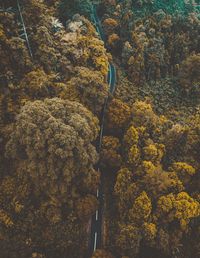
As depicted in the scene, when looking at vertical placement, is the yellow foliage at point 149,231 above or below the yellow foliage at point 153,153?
below

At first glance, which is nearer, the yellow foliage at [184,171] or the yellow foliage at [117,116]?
the yellow foliage at [184,171]

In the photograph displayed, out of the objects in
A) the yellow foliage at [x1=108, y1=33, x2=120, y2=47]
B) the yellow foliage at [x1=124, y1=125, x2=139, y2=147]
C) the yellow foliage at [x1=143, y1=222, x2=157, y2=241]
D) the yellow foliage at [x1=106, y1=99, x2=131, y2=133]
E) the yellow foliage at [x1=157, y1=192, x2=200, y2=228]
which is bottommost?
the yellow foliage at [x1=143, y1=222, x2=157, y2=241]

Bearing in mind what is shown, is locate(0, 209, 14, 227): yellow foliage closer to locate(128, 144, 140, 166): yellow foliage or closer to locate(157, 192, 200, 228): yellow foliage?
locate(128, 144, 140, 166): yellow foliage

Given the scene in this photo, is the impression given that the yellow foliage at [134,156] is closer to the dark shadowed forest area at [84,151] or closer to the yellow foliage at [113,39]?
the dark shadowed forest area at [84,151]

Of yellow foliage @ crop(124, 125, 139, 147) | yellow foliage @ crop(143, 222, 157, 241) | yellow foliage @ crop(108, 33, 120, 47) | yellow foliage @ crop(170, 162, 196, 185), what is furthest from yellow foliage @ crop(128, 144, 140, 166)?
yellow foliage @ crop(108, 33, 120, 47)

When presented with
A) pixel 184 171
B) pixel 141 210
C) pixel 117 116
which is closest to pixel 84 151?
pixel 141 210

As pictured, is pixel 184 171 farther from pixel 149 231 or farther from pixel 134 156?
pixel 149 231

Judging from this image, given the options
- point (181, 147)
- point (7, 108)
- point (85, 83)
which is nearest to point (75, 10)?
point (85, 83)

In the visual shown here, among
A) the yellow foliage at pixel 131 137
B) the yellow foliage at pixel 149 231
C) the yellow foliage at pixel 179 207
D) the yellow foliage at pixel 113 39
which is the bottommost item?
the yellow foliage at pixel 149 231

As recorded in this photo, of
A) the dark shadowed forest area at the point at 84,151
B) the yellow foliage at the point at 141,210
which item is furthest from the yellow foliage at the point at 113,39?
the yellow foliage at the point at 141,210

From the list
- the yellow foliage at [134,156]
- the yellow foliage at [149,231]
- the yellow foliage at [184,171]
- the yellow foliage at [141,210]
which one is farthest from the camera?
the yellow foliage at [134,156]

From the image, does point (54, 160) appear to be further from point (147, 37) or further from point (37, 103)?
point (147, 37)
